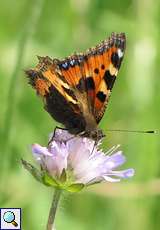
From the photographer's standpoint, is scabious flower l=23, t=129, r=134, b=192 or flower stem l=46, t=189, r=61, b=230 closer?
flower stem l=46, t=189, r=61, b=230

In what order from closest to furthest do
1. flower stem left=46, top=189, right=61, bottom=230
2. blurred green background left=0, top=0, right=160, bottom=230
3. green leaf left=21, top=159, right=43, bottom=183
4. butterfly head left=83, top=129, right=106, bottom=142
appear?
flower stem left=46, top=189, right=61, bottom=230
green leaf left=21, top=159, right=43, bottom=183
butterfly head left=83, top=129, right=106, bottom=142
blurred green background left=0, top=0, right=160, bottom=230

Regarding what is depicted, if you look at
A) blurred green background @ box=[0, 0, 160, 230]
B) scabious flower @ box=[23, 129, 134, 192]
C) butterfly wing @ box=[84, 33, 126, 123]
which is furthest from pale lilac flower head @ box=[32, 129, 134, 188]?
blurred green background @ box=[0, 0, 160, 230]

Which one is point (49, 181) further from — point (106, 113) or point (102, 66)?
point (106, 113)

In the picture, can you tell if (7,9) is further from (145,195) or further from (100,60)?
(100,60)

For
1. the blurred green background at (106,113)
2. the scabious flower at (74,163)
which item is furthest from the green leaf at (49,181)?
the blurred green background at (106,113)

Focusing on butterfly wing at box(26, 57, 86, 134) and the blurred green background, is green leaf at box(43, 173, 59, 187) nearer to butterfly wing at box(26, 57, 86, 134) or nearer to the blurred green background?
butterfly wing at box(26, 57, 86, 134)

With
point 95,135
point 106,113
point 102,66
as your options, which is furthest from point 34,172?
point 106,113
